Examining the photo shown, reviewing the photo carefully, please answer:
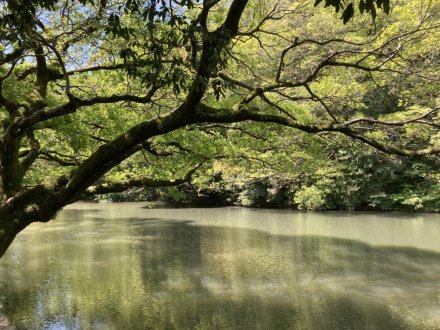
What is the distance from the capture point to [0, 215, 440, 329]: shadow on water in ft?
24.2

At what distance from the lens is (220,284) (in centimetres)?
962

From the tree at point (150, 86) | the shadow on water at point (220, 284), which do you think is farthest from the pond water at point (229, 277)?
the tree at point (150, 86)

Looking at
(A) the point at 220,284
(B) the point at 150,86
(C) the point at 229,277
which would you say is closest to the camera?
(B) the point at 150,86

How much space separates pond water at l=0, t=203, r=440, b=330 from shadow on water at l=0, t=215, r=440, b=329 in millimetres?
24

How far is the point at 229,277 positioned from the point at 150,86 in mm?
7132

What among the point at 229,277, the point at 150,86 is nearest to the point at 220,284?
the point at 229,277

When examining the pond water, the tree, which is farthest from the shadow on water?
the tree

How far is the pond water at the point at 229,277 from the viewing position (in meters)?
7.45

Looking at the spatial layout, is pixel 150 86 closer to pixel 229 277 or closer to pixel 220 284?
pixel 220 284

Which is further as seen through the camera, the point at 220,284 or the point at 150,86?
the point at 220,284

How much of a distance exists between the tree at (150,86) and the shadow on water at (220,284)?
2.49m

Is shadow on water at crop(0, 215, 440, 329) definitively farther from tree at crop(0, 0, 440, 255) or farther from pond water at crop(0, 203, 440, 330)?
tree at crop(0, 0, 440, 255)

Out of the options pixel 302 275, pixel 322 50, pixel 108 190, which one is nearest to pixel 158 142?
pixel 108 190

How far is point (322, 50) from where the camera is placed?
609 inches
